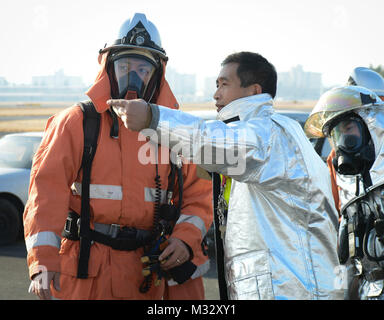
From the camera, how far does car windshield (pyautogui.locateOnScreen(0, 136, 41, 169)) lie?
7902 millimetres

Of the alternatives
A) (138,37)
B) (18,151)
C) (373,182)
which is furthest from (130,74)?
(18,151)

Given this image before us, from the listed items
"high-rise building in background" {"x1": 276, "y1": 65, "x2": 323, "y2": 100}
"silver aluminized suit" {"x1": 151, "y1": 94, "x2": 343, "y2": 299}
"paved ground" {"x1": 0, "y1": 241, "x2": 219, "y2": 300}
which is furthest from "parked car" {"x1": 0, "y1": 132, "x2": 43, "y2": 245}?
"high-rise building in background" {"x1": 276, "y1": 65, "x2": 323, "y2": 100}

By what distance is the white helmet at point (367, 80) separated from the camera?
470cm

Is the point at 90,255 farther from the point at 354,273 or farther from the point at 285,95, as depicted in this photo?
the point at 285,95

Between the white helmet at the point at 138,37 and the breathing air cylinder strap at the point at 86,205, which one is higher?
the white helmet at the point at 138,37

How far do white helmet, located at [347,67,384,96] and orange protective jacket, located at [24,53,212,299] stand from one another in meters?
2.45

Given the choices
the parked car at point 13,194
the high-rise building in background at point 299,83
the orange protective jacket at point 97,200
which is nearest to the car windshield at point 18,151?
the parked car at point 13,194

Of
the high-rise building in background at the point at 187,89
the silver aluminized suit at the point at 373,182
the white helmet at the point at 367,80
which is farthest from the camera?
the high-rise building in background at the point at 187,89

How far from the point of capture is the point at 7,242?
7.52 meters

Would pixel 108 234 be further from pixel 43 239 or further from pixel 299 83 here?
pixel 299 83

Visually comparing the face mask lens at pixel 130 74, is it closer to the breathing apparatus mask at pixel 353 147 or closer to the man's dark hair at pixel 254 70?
the man's dark hair at pixel 254 70

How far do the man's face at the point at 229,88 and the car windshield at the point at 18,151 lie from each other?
5.81 m

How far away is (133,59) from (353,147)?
1.31 m

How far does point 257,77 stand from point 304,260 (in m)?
0.89
